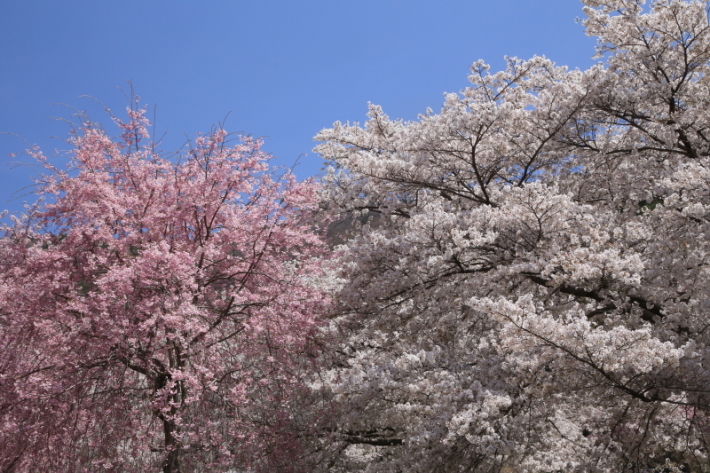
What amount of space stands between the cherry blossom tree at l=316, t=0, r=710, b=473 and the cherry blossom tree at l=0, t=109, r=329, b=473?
43.7 inches

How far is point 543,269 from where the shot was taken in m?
6.78

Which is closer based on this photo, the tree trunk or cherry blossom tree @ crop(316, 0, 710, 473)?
cherry blossom tree @ crop(316, 0, 710, 473)

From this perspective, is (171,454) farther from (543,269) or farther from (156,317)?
(543,269)

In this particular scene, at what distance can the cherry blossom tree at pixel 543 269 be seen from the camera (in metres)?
5.98

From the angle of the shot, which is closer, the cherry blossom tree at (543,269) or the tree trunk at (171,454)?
the cherry blossom tree at (543,269)

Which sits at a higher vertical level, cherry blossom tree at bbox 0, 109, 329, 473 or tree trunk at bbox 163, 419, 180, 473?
cherry blossom tree at bbox 0, 109, 329, 473

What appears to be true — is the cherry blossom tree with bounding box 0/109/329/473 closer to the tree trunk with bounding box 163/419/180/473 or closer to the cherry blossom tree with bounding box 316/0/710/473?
the tree trunk with bounding box 163/419/180/473

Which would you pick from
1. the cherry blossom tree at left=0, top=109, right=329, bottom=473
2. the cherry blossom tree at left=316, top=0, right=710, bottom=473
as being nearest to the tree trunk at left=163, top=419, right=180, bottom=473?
the cherry blossom tree at left=0, top=109, right=329, bottom=473

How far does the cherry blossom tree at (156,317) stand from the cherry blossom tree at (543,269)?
3.64 ft

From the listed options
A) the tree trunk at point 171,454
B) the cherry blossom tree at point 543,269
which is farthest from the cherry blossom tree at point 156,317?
the cherry blossom tree at point 543,269

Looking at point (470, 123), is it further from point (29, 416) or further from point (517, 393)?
point (29, 416)

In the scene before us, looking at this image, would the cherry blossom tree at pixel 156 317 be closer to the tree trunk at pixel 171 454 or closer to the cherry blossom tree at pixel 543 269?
the tree trunk at pixel 171 454

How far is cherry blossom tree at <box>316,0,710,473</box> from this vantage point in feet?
19.6

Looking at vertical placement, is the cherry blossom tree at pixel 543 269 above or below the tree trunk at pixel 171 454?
above
